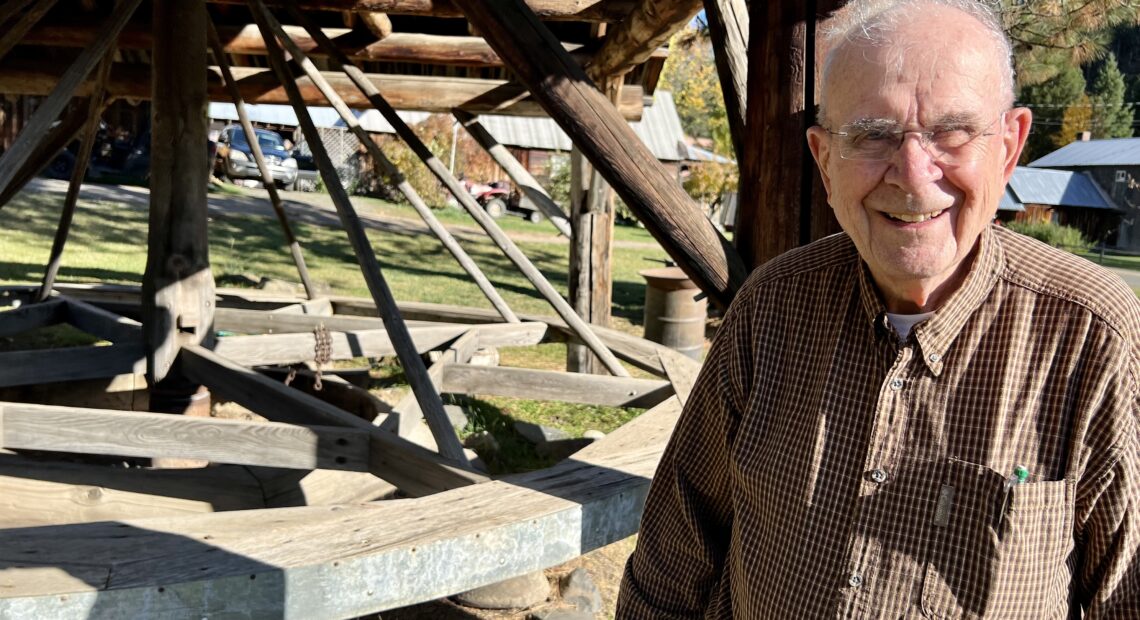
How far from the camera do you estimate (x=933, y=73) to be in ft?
4.84

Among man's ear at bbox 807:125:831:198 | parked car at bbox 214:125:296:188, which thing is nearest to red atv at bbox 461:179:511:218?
parked car at bbox 214:125:296:188

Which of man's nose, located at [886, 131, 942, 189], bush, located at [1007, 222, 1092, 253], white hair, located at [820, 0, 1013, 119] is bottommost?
bush, located at [1007, 222, 1092, 253]

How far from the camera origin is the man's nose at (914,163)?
58.6 inches

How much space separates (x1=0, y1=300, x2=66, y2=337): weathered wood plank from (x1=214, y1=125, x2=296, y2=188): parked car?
20.1m

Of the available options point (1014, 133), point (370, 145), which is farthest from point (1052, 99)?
point (1014, 133)

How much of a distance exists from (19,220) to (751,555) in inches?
659

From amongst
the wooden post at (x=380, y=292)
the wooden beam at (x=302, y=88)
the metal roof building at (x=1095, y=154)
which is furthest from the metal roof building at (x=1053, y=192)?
the wooden post at (x=380, y=292)

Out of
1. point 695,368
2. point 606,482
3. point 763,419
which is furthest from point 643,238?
point 763,419

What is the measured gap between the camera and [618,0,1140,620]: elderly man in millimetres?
1479

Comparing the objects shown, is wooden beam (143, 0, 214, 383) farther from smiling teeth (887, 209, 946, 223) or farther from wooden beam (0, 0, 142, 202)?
smiling teeth (887, 209, 946, 223)

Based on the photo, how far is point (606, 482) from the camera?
3.36 metres

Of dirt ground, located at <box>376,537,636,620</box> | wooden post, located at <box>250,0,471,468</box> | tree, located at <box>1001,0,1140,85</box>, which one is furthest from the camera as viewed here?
tree, located at <box>1001,0,1140,85</box>

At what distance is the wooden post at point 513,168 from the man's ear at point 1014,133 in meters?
4.72

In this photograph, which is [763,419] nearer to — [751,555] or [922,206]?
[751,555]
